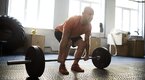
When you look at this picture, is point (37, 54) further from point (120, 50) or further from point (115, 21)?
point (115, 21)

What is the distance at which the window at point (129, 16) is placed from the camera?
7577 mm

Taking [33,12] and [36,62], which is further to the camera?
[33,12]

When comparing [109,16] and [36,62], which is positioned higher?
[109,16]

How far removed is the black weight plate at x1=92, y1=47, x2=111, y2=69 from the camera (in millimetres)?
2543

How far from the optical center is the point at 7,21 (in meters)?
4.74

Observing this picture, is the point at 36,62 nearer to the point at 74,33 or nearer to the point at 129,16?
the point at 74,33

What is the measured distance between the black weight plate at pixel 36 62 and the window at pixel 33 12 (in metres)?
4.17

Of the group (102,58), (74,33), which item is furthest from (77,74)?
(102,58)

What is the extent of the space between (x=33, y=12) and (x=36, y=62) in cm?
457

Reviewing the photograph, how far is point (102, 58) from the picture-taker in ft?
8.46

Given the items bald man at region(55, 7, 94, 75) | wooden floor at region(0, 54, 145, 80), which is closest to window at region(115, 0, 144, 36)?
wooden floor at region(0, 54, 145, 80)

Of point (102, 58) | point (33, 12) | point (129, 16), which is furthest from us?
point (129, 16)

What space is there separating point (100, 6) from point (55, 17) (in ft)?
7.13

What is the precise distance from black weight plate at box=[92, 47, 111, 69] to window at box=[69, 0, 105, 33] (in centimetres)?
418
